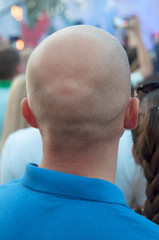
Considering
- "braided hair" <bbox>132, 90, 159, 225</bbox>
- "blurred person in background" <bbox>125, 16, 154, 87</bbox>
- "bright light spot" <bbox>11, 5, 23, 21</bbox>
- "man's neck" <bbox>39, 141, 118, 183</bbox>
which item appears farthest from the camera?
"bright light spot" <bbox>11, 5, 23, 21</bbox>

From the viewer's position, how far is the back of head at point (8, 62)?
9.87 feet

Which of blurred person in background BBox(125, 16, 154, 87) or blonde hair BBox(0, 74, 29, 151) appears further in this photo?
blurred person in background BBox(125, 16, 154, 87)

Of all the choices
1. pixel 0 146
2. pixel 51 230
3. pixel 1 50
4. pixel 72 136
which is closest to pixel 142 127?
pixel 72 136

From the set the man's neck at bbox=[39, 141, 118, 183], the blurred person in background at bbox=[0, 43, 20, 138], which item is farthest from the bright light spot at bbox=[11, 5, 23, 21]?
the man's neck at bbox=[39, 141, 118, 183]

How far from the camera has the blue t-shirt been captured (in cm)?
68

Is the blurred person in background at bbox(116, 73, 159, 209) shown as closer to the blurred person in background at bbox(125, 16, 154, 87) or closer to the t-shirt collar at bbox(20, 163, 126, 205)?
the t-shirt collar at bbox(20, 163, 126, 205)

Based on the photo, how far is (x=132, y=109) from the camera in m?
0.84

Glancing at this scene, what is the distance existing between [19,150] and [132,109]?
82cm

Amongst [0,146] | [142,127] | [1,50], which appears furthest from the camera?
[1,50]

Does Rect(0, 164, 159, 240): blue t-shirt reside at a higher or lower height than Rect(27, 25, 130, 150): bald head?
lower

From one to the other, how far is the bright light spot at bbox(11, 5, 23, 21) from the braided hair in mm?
10501

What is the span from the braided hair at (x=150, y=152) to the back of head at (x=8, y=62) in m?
2.02

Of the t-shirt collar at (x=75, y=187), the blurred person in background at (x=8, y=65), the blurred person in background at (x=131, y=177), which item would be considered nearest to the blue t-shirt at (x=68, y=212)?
the t-shirt collar at (x=75, y=187)

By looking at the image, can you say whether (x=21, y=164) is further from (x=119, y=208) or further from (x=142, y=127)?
(x=119, y=208)
